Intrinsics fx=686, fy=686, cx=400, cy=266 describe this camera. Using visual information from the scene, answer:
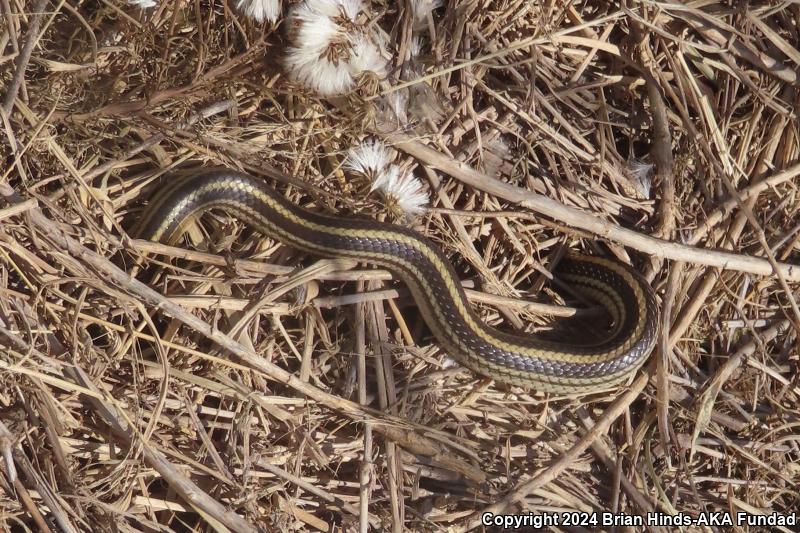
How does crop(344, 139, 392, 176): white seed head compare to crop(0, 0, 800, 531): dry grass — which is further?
crop(344, 139, 392, 176): white seed head

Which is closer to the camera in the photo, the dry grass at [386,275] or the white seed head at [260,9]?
the dry grass at [386,275]

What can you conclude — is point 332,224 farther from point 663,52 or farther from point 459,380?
point 663,52

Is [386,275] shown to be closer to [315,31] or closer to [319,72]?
[319,72]

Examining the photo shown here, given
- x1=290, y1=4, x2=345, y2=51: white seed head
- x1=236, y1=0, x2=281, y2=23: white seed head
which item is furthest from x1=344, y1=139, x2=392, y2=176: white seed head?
x1=236, y1=0, x2=281, y2=23: white seed head

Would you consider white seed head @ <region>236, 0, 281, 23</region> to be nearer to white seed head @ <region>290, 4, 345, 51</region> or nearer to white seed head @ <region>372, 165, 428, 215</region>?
white seed head @ <region>290, 4, 345, 51</region>

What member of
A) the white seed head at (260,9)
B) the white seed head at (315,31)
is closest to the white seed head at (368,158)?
the white seed head at (315,31)

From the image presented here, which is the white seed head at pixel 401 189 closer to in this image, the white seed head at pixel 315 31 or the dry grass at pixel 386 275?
the dry grass at pixel 386 275
